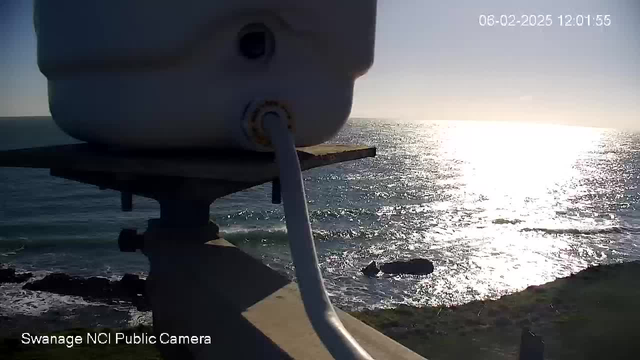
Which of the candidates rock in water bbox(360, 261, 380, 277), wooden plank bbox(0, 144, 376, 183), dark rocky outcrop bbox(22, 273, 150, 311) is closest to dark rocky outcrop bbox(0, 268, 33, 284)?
dark rocky outcrop bbox(22, 273, 150, 311)

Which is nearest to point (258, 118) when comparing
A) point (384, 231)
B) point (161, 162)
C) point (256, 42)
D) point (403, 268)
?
point (256, 42)

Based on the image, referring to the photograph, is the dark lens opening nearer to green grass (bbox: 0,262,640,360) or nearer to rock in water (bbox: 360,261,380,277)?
green grass (bbox: 0,262,640,360)

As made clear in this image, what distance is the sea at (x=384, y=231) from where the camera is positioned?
22.1 m

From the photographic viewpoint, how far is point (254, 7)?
3717mm

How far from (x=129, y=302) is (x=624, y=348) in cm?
1506

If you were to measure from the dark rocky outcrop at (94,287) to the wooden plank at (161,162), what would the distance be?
16319 millimetres

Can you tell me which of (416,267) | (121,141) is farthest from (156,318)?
(416,267)

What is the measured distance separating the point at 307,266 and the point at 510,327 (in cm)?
1457

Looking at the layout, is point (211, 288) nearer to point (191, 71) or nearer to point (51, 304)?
point (191, 71)

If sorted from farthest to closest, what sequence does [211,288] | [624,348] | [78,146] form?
[624,348], [78,146], [211,288]

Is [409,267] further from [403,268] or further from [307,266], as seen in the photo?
[307,266]

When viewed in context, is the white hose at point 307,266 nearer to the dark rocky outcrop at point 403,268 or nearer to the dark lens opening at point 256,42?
the dark lens opening at point 256,42

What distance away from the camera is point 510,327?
15.7 m

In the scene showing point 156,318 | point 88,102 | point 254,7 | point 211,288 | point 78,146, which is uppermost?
point 254,7
